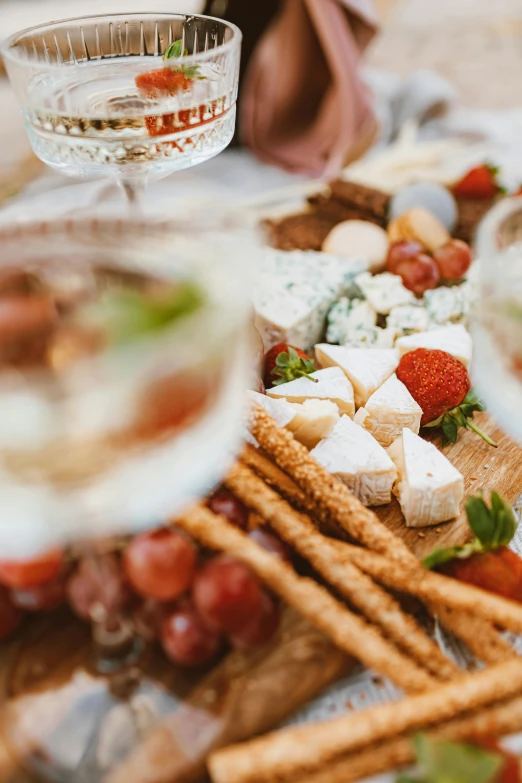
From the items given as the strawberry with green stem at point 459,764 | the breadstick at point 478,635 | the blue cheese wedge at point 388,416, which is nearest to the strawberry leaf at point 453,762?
the strawberry with green stem at point 459,764

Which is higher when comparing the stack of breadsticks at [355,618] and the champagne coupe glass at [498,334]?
the champagne coupe glass at [498,334]

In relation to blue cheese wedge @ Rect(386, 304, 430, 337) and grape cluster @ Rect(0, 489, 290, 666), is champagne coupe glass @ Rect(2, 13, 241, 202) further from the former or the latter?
grape cluster @ Rect(0, 489, 290, 666)

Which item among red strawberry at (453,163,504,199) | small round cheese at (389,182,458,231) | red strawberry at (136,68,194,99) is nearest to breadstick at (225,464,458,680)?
red strawberry at (136,68,194,99)

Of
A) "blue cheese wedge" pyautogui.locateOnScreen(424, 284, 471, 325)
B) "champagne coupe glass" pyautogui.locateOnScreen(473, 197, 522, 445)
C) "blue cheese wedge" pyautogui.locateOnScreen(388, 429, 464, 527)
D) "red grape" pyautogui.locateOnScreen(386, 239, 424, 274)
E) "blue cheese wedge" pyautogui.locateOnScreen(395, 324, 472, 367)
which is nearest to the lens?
"champagne coupe glass" pyautogui.locateOnScreen(473, 197, 522, 445)

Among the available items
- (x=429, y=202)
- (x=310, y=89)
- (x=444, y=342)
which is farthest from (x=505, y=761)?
(x=310, y=89)

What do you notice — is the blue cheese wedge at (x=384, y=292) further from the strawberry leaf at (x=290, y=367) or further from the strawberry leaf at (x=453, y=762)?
the strawberry leaf at (x=453, y=762)

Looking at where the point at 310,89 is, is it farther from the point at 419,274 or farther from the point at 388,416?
the point at 388,416
